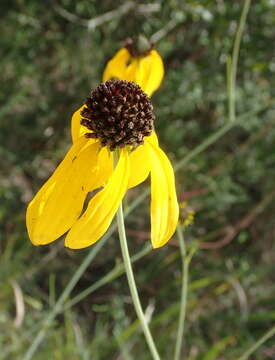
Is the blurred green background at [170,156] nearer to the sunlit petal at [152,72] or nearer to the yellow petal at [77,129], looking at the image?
the sunlit petal at [152,72]

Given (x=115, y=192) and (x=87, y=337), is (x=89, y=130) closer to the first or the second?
(x=115, y=192)

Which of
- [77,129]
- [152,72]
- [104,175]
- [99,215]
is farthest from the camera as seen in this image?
[152,72]

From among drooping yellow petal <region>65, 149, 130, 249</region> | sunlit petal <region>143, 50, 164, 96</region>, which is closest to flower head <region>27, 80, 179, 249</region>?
drooping yellow petal <region>65, 149, 130, 249</region>

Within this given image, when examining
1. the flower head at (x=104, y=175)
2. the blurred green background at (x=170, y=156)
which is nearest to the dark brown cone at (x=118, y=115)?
the flower head at (x=104, y=175)

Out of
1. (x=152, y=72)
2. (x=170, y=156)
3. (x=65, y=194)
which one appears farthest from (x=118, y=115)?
(x=170, y=156)

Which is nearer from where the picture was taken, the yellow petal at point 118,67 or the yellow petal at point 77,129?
the yellow petal at point 77,129

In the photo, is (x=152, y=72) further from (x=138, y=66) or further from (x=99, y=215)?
(x=99, y=215)

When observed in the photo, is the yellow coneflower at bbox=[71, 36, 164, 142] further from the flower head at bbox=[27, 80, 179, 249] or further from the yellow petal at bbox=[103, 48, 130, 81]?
the flower head at bbox=[27, 80, 179, 249]
